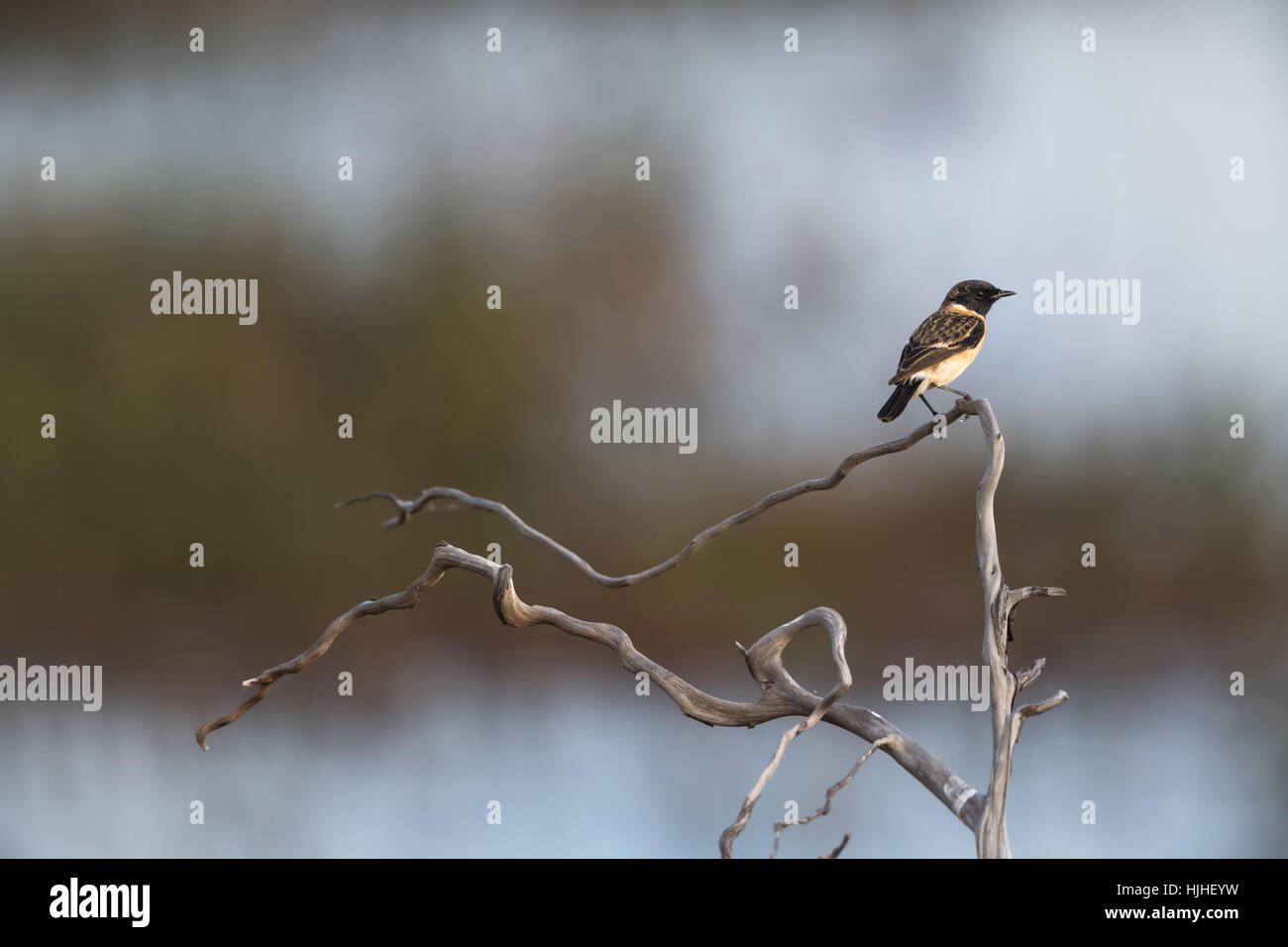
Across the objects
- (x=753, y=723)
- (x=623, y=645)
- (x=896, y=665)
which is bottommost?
(x=896, y=665)

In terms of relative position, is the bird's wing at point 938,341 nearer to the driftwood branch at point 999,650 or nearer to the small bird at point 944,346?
the small bird at point 944,346

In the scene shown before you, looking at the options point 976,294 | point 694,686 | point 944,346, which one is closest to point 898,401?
point 944,346

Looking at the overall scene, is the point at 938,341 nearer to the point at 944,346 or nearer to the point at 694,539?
the point at 944,346

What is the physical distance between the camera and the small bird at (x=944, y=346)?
9.72 feet

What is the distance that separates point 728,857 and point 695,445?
4145 mm

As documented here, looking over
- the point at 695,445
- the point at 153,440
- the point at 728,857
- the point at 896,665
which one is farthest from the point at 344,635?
the point at 728,857

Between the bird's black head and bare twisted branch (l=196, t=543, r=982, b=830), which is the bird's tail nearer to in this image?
the bird's black head

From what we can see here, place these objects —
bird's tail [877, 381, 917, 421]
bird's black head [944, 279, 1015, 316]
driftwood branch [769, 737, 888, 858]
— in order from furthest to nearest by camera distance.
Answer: bird's black head [944, 279, 1015, 316] → bird's tail [877, 381, 917, 421] → driftwood branch [769, 737, 888, 858]

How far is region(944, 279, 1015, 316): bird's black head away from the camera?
324 centimetres

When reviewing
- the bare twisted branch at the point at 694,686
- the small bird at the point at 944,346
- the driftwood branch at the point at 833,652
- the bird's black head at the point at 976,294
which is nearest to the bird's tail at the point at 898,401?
the small bird at the point at 944,346

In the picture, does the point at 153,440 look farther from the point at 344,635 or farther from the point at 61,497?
the point at 344,635

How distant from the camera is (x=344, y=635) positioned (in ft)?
22.0

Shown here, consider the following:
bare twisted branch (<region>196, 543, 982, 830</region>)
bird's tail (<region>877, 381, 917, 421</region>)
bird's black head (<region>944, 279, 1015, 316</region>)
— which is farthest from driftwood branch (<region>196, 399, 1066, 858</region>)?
bird's black head (<region>944, 279, 1015, 316</region>)

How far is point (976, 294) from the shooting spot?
3.24m
